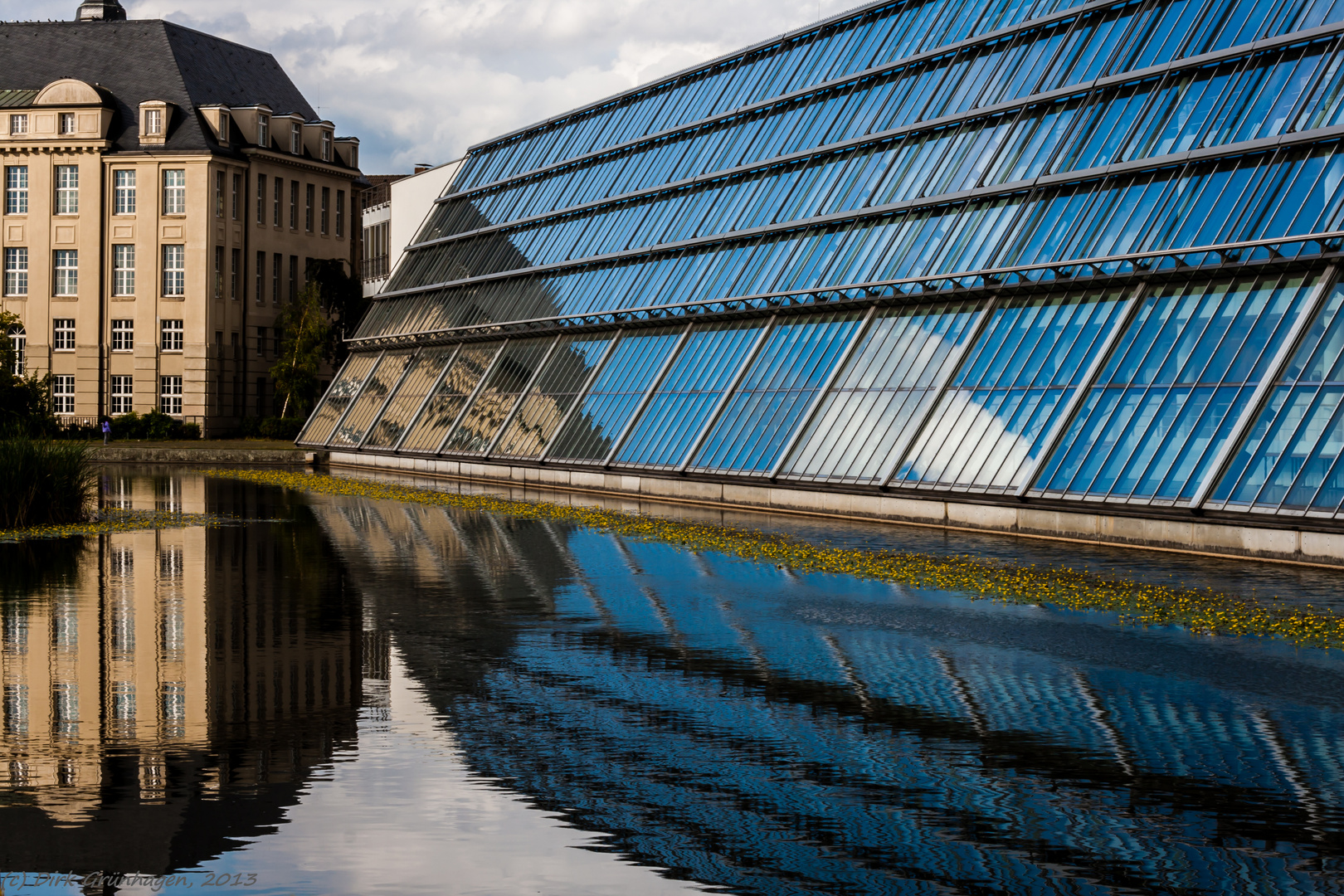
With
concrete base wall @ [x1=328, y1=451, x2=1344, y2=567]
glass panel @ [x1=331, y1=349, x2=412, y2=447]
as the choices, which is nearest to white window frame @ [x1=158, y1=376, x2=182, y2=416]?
glass panel @ [x1=331, y1=349, x2=412, y2=447]

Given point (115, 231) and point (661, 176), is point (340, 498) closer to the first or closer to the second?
point (661, 176)

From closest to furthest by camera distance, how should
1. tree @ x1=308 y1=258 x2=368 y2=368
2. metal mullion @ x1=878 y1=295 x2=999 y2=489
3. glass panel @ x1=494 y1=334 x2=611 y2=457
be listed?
metal mullion @ x1=878 y1=295 x2=999 y2=489
glass panel @ x1=494 y1=334 x2=611 y2=457
tree @ x1=308 y1=258 x2=368 y2=368

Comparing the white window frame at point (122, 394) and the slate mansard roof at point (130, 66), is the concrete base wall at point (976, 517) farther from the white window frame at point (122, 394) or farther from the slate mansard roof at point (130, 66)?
the slate mansard roof at point (130, 66)

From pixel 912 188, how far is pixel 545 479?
1605cm

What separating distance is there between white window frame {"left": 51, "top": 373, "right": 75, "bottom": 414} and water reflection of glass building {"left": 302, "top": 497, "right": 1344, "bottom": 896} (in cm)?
7343

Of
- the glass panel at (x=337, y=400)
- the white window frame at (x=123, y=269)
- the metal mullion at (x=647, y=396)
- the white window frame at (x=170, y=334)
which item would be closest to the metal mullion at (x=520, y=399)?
the metal mullion at (x=647, y=396)

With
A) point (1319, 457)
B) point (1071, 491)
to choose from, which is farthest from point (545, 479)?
point (1319, 457)

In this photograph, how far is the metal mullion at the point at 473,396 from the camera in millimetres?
55969

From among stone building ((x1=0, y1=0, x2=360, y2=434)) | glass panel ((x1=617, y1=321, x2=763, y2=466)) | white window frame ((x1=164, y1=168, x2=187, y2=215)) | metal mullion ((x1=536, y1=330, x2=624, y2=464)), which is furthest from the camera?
white window frame ((x1=164, y1=168, x2=187, y2=215))

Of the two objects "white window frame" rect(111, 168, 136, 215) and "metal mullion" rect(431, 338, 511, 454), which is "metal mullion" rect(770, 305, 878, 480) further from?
"white window frame" rect(111, 168, 136, 215)

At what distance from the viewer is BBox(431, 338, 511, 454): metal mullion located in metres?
56.0

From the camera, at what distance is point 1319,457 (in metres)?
23.3

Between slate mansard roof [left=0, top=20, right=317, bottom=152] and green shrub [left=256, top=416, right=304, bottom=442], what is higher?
slate mansard roof [left=0, top=20, right=317, bottom=152]

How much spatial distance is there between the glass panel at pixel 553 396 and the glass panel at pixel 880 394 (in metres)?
14.6
